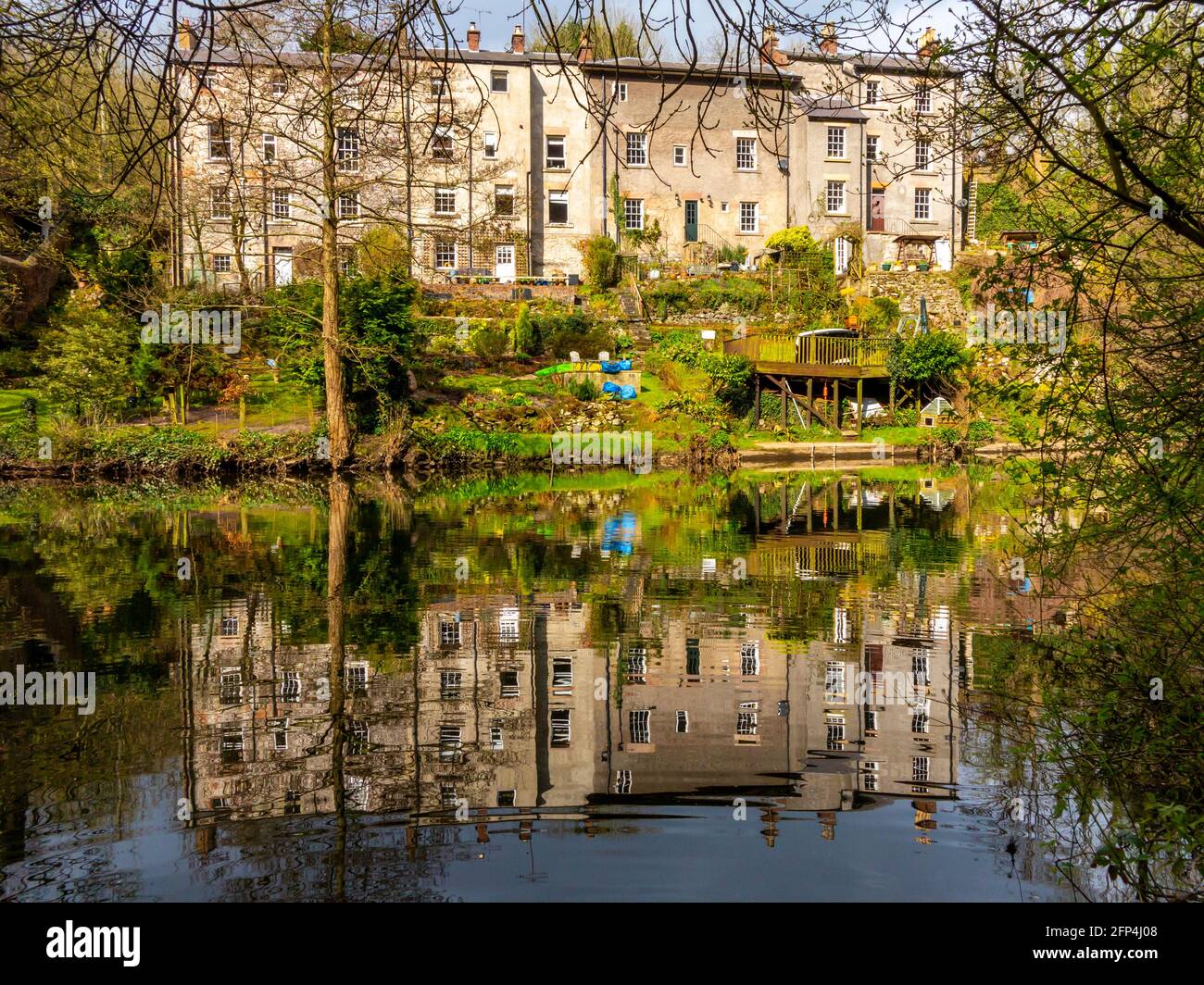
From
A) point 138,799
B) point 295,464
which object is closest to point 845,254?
point 295,464

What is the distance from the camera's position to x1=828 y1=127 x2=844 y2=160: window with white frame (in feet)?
152

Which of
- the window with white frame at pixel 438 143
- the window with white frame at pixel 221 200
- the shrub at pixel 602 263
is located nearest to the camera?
the window with white frame at pixel 438 143

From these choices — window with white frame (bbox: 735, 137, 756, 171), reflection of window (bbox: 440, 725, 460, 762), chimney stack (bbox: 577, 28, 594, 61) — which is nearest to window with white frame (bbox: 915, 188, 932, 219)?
window with white frame (bbox: 735, 137, 756, 171)

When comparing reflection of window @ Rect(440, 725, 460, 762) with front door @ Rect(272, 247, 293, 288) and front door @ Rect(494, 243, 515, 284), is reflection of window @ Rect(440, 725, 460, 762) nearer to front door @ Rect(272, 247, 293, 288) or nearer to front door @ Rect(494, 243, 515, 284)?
front door @ Rect(272, 247, 293, 288)

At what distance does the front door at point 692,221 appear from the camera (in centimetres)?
4544

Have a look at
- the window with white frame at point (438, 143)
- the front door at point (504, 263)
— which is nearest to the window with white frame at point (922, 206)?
the front door at point (504, 263)

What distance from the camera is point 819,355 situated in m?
33.1

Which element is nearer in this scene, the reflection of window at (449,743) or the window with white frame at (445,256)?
the reflection of window at (449,743)

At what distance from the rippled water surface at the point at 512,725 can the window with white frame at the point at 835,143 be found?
35.0 m

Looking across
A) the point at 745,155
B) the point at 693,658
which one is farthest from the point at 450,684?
the point at 745,155

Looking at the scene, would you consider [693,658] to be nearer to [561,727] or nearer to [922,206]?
[561,727]

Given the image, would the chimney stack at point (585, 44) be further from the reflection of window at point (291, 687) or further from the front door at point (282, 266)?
the front door at point (282, 266)

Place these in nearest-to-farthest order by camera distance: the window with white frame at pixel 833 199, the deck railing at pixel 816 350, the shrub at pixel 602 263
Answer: the deck railing at pixel 816 350 → the shrub at pixel 602 263 → the window with white frame at pixel 833 199
